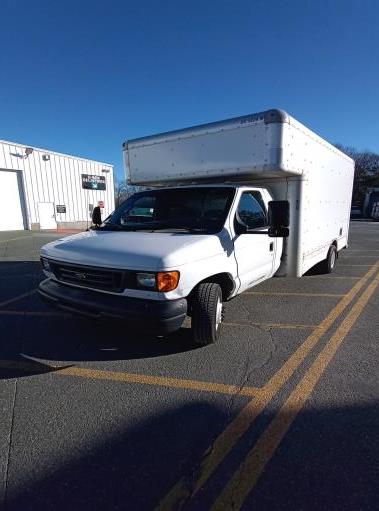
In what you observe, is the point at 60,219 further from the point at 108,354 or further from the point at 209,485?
the point at 209,485

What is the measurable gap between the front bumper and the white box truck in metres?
0.01

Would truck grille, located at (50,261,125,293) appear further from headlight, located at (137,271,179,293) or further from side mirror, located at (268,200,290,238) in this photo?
side mirror, located at (268,200,290,238)

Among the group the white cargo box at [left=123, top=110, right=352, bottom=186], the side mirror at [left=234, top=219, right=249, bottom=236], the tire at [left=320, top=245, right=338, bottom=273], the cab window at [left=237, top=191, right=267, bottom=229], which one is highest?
the white cargo box at [left=123, top=110, right=352, bottom=186]

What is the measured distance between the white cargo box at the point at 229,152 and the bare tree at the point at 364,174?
5960cm

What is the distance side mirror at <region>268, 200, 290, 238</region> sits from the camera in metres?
4.01

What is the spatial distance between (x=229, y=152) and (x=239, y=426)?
3.87 meters

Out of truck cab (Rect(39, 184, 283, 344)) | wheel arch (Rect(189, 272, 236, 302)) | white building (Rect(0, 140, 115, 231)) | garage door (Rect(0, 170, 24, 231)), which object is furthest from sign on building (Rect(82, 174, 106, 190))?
wheel arch (Rect(189, 272, 236, 302))

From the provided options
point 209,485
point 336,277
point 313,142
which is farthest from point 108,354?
point 336,277

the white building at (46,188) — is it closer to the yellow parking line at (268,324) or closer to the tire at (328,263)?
the tire at (328,263)

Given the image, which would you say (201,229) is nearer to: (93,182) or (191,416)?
(191,416)

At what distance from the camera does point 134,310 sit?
330 cm

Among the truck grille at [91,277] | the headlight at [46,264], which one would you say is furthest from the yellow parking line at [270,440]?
the headlight at [46,264]

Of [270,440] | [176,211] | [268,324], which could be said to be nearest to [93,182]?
[176,211]

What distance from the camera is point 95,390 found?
10.4ft
